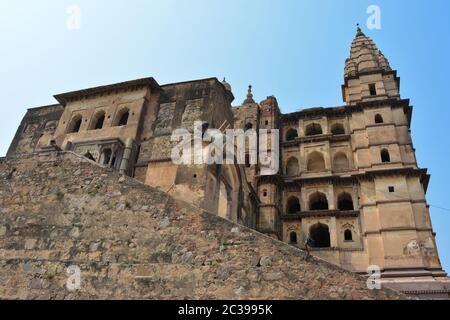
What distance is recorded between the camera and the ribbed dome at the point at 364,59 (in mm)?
28309

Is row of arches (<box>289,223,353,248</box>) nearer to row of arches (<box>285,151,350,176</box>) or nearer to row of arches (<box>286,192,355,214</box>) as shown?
row of arches (<box>286,192,355,214</box>)

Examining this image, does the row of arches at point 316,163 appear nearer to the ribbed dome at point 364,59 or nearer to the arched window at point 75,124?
the ribbed dome at point 364,59

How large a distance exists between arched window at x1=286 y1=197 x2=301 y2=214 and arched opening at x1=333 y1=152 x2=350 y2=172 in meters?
3.24

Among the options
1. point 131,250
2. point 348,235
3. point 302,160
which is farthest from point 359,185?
point 131,250

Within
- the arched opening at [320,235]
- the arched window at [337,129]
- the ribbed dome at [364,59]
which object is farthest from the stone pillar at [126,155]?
the ribbed dome at [364,59]

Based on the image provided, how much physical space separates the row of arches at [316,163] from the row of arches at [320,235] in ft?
13.2

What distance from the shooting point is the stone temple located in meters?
14.6

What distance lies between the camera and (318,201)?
24.4 m

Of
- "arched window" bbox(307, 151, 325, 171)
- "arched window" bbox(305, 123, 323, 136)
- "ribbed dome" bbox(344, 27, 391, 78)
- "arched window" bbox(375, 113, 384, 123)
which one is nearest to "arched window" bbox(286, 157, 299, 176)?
"arched window" bbox(307, 151, 325, 171)

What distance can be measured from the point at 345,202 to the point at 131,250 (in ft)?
65.9

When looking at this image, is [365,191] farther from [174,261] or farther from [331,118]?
[174,261]

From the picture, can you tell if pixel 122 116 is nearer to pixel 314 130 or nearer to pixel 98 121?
pixel 98 121
